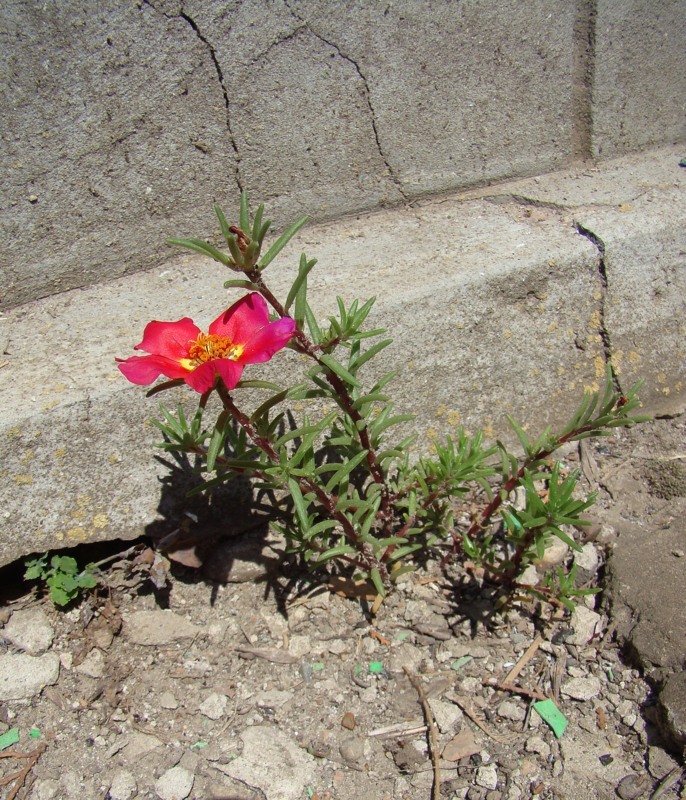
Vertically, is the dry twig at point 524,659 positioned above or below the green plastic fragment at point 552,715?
above

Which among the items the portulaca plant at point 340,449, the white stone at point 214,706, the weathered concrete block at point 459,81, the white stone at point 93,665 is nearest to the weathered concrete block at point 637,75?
the weathered concrete block at point 459,81

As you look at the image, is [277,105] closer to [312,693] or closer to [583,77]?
[583,77]

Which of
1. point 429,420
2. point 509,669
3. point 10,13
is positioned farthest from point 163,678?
point 10,13

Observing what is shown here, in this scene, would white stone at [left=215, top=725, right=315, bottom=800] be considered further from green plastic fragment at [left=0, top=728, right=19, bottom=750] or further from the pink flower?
the pink flower

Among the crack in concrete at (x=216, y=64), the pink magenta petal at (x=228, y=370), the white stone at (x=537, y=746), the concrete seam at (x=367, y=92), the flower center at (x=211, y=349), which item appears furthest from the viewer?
the concrete seam at (x=367, y=92)

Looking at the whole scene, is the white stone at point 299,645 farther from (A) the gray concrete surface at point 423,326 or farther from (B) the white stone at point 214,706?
(A) the gray concrete surface at point 423,326

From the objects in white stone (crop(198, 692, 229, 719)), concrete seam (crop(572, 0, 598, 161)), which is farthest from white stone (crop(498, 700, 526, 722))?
concrete seam (crop(572, 0, 598, 161))
